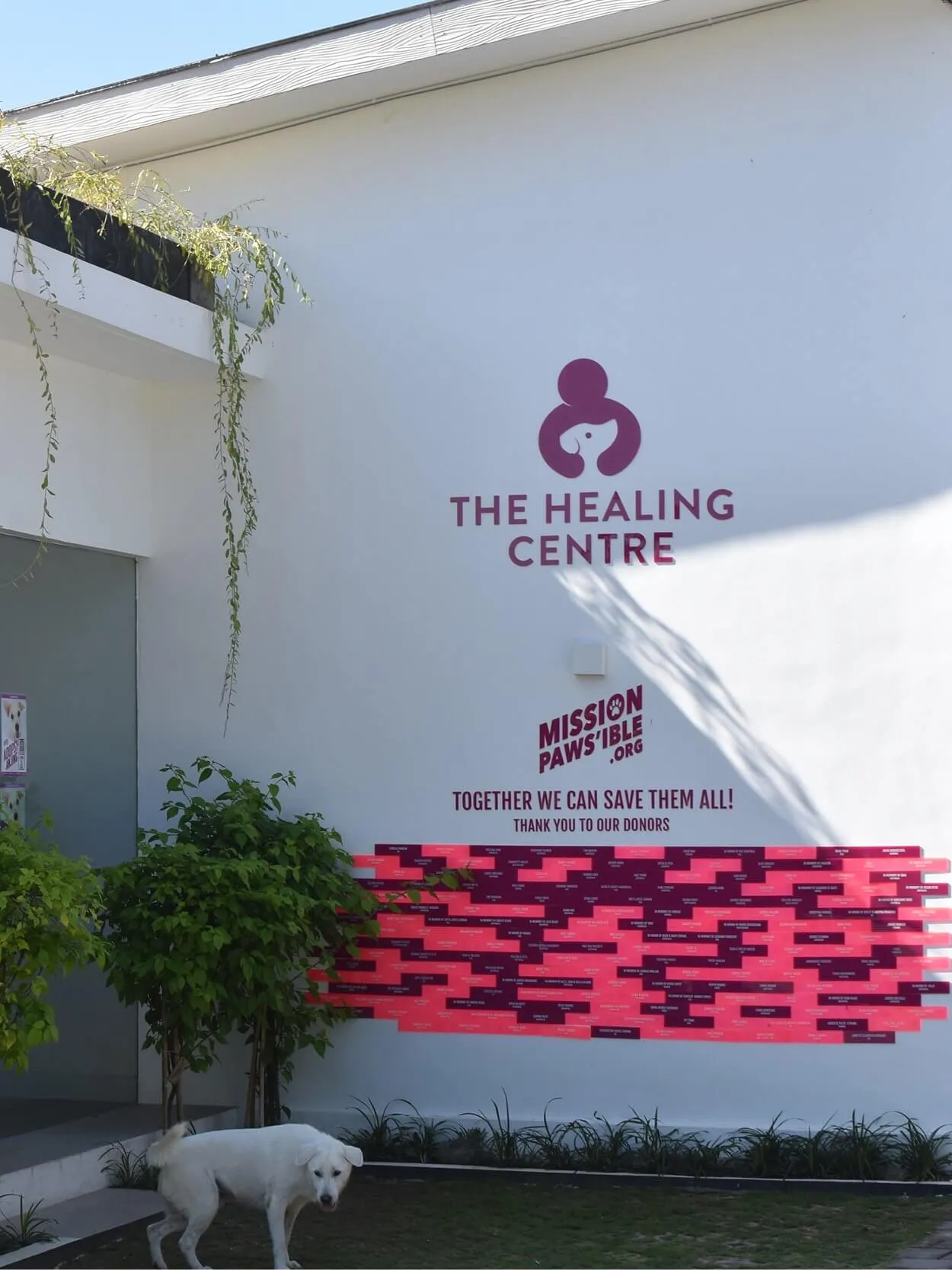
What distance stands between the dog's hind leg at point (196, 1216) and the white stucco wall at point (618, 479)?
72.8 inches

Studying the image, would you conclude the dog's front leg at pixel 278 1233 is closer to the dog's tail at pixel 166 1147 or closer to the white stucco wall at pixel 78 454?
the dog's tail at pixel 166 1147

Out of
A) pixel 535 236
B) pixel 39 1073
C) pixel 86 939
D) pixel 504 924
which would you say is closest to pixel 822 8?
pixel 535 236

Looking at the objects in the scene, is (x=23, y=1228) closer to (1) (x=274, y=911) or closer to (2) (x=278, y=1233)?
(2) (x=278, y=1233)

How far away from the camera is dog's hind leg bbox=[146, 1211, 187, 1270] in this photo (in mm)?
5473

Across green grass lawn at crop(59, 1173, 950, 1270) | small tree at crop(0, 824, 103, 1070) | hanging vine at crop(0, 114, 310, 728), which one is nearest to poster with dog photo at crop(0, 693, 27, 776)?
hanging vine at crop(0, 114, 310, 728)

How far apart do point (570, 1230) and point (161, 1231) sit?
1.57 meters

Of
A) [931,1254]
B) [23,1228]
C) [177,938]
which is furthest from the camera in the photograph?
[177,938]

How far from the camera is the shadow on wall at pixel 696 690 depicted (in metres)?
6.84

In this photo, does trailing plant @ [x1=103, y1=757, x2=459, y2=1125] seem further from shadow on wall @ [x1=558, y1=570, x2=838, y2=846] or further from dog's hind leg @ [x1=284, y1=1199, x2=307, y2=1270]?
shadow on wall @ [x1=558, y1=570, x2=838, y2=846]

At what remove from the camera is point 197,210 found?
7.87 metres

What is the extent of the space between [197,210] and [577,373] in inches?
87.1

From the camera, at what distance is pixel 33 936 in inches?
206

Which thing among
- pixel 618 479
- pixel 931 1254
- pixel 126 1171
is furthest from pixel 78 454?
pixel 931 1254

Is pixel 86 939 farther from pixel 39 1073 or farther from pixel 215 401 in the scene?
pixel 215 401
